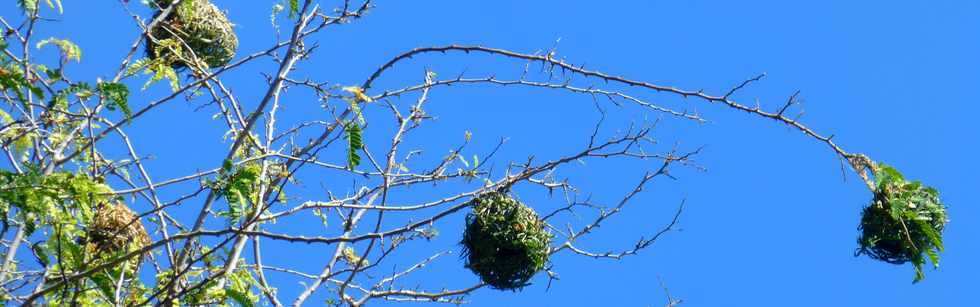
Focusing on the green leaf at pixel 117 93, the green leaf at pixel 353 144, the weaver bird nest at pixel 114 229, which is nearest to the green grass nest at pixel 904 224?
the green leaf at pixel 353 144

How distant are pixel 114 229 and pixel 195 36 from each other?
0.70 m

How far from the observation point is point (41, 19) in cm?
422

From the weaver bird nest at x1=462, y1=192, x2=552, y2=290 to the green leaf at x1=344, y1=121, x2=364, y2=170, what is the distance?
0.46 meters

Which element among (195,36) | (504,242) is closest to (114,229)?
(195,36)

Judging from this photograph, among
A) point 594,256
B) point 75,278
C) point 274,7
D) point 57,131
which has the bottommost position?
point 75,278

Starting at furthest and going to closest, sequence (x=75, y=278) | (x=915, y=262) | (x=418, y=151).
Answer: (x=418, y=151) < (x=915, y=262) < (x=75, y=278)

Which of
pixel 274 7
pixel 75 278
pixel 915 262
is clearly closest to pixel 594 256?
pixel 915 262

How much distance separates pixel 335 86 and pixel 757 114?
118cm

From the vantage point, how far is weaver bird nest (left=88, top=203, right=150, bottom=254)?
15.4 ft

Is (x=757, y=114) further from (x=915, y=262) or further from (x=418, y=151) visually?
(x=418, y=151)

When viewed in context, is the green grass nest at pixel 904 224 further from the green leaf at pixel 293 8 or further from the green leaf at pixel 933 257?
the green leaf at pixel 293 8

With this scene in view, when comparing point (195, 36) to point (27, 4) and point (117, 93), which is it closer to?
point (27, 4)

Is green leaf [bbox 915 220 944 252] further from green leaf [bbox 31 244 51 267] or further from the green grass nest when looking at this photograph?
green leaf [bbox 31 244 51 267]

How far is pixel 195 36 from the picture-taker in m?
4.93
